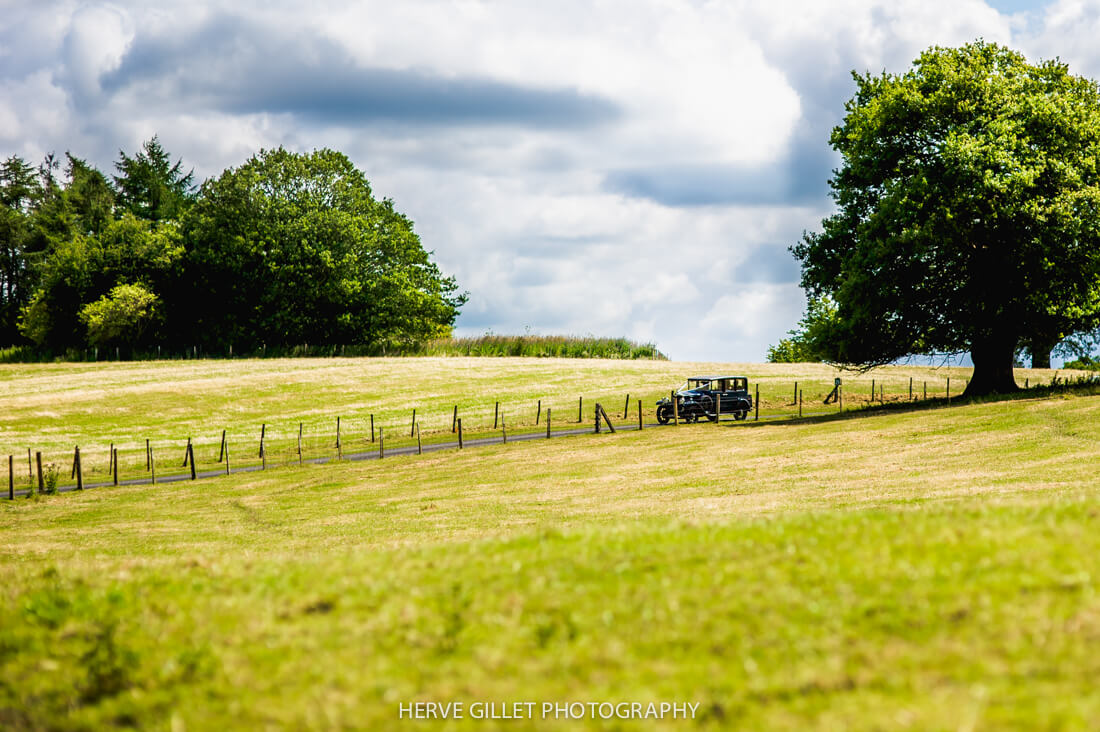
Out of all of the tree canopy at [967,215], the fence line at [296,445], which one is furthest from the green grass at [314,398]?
the tree canopy at [967,215]

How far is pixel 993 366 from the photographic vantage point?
4812 cm

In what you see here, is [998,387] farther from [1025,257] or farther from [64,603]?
[64,603]

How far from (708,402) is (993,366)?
1447cm

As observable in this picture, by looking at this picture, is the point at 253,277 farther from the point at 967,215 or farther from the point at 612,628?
the point at 612,628

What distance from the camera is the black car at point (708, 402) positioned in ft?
173

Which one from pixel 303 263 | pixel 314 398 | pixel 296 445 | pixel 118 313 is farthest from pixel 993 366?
pixel 118 313

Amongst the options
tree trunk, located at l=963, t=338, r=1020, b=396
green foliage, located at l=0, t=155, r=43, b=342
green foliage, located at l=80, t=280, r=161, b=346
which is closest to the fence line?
tree trunk, located at l=963, t=338, r=1020, b=396

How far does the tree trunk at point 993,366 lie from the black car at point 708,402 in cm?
1167

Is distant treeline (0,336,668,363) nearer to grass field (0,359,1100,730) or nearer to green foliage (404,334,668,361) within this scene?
green foliage (404,334,668,361)

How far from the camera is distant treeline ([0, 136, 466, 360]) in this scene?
3728 inches

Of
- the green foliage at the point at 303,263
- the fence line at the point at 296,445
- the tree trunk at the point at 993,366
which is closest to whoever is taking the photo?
the fence line at the point at 296,445

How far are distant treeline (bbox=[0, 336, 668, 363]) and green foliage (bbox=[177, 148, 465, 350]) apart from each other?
1.69 meters

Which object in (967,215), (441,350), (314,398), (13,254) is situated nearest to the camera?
(967,215)

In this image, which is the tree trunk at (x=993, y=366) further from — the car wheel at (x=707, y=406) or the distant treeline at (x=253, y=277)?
the distant treeline at (x=253, y=277)
